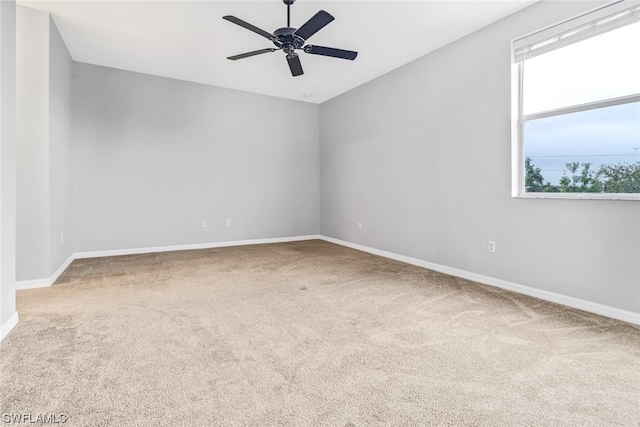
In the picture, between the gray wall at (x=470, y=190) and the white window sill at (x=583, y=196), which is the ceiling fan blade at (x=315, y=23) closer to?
the gray wall at (x=470, y=190)

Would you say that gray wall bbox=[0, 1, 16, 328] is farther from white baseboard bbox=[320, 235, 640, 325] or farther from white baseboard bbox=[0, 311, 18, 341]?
white baseboard bbox=[320, 235, 640, 325]

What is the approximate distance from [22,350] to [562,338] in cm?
349

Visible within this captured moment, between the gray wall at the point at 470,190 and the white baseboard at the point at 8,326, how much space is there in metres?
4.08

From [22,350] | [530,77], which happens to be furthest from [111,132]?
[530,77]

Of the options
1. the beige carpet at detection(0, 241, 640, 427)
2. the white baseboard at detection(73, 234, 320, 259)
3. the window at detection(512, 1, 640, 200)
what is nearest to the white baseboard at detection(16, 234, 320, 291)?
the white baseboard at detection(73, 234, 320, 259)

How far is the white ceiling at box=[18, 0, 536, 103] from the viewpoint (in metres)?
3.04

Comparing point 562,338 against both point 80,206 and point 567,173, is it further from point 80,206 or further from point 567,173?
point 80,206

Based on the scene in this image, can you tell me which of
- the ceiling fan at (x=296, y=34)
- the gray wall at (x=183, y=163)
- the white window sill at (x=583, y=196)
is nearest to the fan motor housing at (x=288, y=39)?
the ceiling fan at (x=296, y=34)

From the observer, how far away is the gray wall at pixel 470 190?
100 inches

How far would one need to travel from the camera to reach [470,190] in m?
3.53

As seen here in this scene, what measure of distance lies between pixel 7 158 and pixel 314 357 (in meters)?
2.46

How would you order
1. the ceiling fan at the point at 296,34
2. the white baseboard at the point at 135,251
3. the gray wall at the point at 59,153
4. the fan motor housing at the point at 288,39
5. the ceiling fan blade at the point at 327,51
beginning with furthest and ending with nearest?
1. the gray wall at the point at 59,153
2. the white baseboard at the point at 135,251
3. the ceiling fan blade at the point at 327,51
4. the fan motor housing at the point at 288,39
5. the ceiling fan at the point at 296,34

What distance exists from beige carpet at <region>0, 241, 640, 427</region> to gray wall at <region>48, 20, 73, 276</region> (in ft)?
2.17

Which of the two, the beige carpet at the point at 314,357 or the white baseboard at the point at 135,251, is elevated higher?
the white baseboard at the point at 135,251
